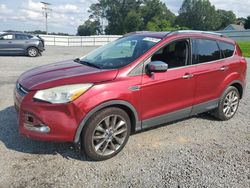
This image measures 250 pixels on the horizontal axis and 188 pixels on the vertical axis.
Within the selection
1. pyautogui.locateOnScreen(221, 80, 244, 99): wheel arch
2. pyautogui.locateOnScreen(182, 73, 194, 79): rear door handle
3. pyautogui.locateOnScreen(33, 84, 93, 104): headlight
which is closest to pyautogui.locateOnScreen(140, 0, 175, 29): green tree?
pyautogui.locateOnScreen(221, 80, 244, 99): wheel arch

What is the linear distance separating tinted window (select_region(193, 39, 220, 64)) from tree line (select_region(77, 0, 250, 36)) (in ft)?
273

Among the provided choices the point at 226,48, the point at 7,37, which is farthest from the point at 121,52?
the point at 7,37

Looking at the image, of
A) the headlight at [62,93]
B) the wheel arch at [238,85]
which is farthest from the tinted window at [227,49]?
the headlight at [62,93]

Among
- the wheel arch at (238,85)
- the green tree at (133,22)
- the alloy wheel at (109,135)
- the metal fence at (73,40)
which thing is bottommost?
the metal fence at (73,40)

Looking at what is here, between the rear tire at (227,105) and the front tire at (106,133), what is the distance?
7.29 feet

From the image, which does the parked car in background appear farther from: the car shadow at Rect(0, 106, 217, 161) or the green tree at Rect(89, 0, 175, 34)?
the green tree at Rect(89, 0, 175, 34)

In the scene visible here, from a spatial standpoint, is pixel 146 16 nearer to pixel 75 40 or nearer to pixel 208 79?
pixel 75 40

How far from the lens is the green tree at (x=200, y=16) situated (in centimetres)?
10038

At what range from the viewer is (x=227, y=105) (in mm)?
5902

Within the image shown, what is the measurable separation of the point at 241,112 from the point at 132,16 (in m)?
83.7

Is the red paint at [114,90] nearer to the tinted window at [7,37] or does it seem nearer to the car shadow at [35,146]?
the car shadow at [35,146]

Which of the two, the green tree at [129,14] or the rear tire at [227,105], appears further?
the green tree at [129,14]

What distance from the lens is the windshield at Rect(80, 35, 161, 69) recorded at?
4.56 m

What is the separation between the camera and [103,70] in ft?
14.1
